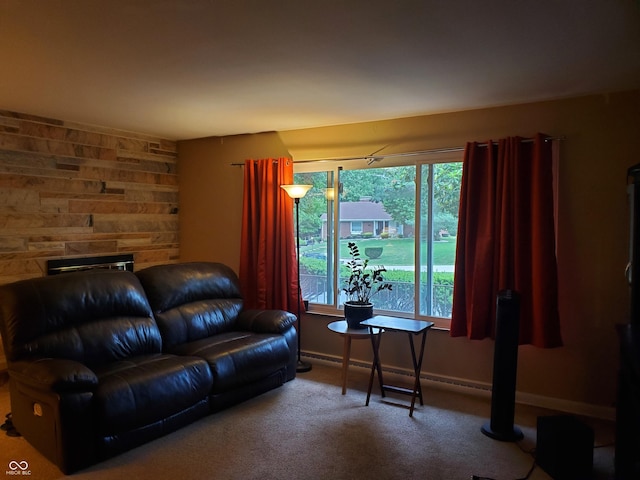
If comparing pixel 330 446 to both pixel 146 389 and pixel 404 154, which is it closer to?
pixel 146 389

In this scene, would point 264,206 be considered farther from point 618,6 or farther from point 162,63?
point 618,6

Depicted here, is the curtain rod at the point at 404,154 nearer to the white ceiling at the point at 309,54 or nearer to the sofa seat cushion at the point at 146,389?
the white ceiling at the point at 309,54

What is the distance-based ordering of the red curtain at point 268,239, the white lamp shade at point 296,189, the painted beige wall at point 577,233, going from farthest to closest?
the red curtain at point 268,239 → the white lamp shade at point 296,189 → the painted beige wall at point 577,233

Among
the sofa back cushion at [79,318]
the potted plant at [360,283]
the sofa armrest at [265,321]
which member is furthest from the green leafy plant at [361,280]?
the sofa back cushion at [79,318]

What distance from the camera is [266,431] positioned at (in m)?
3.04

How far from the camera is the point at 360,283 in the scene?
4.25m

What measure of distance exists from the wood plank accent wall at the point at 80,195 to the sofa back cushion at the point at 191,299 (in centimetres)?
111

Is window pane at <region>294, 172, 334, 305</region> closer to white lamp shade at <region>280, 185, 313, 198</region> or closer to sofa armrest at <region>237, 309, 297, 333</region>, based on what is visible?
white lamp shade at <region>280, 185, 313, 198</region>

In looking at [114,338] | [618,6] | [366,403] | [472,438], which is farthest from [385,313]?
[618,6]

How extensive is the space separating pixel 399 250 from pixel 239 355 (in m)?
1.73

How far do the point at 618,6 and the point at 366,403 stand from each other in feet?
9.60

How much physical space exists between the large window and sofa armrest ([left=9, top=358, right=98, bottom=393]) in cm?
242

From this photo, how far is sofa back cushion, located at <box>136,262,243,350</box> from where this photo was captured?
12.0 ft

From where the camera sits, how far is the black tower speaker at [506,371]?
2982 mm
